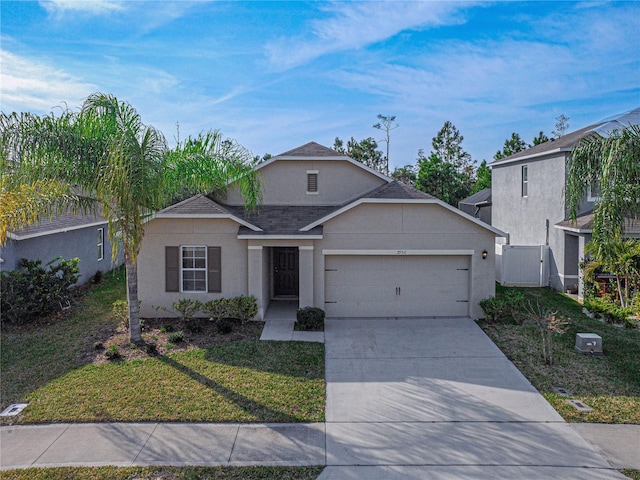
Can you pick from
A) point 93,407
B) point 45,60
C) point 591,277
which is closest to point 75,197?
point 45,60

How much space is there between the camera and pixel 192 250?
1379 centimetres

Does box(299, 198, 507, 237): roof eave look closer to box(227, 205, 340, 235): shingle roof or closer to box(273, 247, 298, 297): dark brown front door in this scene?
box(227, 205, 340, 235): shingle roof

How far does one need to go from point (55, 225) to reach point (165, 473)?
13.2 m

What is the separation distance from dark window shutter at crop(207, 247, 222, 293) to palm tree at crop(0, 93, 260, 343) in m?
2.81

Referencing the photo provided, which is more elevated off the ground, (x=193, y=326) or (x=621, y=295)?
(x=621, y=295)

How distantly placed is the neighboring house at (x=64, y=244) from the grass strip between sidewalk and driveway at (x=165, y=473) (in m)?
7.14

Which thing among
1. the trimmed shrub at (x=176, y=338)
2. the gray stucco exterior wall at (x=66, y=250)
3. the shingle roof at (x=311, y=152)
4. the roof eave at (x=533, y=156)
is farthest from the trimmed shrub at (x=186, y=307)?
the roof eave at (x=533, y=156)

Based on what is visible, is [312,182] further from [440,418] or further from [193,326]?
[440,418]

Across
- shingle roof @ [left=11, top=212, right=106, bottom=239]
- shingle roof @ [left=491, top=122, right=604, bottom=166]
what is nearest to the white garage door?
shingle roof @ [left=491, top=122, right=604, bottom=166]

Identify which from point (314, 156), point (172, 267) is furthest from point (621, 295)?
point (172, 267)

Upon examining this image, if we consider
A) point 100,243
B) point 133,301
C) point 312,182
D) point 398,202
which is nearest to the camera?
point 133,301

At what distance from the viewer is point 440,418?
7652 millimetres

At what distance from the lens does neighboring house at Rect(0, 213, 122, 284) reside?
13969 mm

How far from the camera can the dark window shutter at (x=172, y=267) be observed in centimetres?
1366
